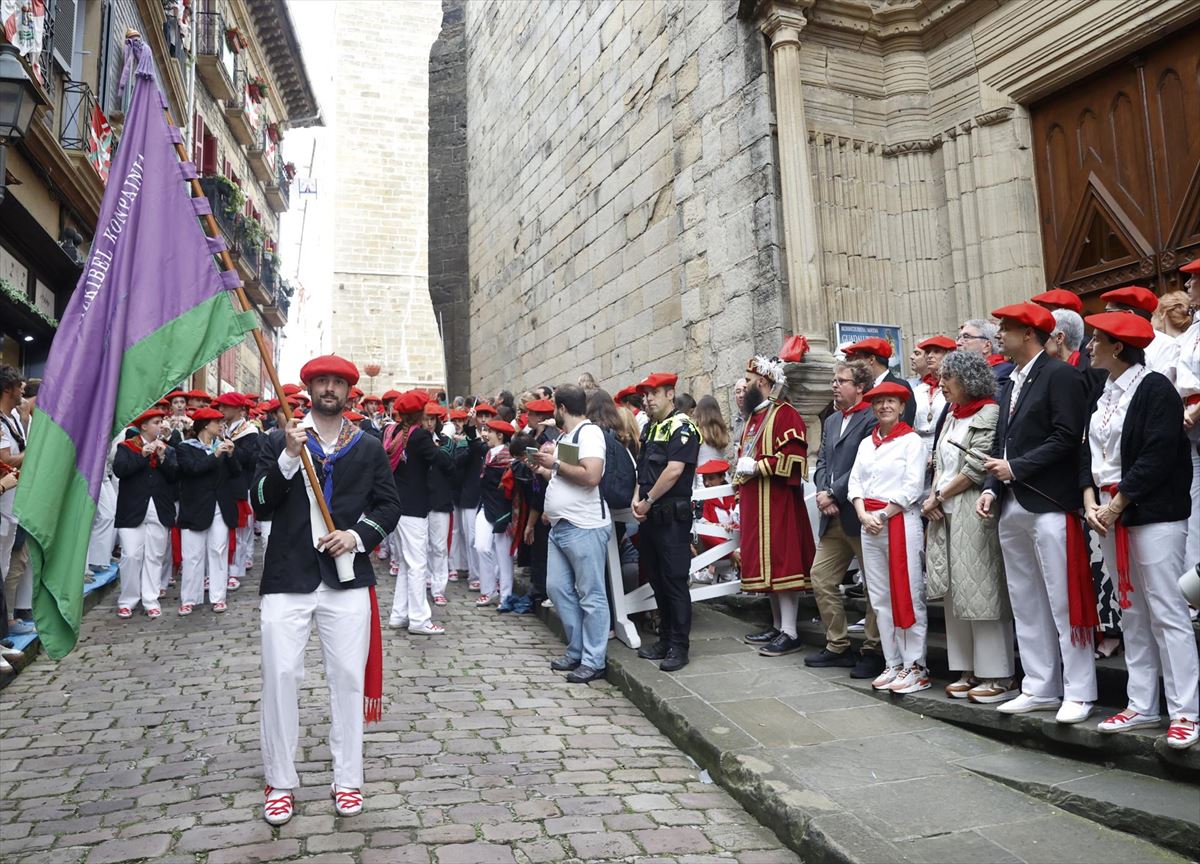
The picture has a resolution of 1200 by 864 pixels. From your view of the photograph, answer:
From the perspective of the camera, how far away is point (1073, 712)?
3.99 meters

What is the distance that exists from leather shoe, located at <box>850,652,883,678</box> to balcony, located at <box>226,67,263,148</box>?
950 inches

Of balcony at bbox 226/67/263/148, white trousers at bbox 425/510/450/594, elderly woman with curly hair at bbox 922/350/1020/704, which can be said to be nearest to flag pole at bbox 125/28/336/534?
elderly woman with curly hair at bbox 922/350/1020/704

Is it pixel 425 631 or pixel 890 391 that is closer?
pixel 890 391

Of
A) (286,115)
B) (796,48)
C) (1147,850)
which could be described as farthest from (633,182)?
(286,115)

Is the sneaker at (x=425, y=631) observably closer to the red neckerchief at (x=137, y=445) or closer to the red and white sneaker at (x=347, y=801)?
the red neckerchief at (x=137, y=445)

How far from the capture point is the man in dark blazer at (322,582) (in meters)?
3.83

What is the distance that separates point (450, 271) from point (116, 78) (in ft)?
23.2

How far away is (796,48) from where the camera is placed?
326 inches

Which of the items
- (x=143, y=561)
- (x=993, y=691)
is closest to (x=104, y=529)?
(x=143, y=561)

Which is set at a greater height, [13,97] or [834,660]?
[13,97]

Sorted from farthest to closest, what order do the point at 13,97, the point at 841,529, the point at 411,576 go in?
1. the point at 411,576
2. the point at 13,97
3. the point at 841,529

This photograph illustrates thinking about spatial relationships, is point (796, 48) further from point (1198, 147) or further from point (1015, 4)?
point (1198, 147)

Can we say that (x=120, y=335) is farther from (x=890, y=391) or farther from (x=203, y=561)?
(x=203, y=561)

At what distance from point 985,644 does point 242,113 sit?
25.6 metres
